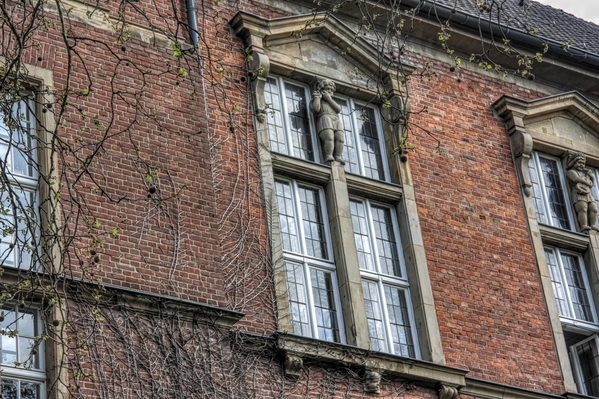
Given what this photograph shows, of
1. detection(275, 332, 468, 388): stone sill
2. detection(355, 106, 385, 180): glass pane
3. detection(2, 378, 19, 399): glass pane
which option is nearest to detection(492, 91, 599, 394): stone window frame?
detection(275, 332, 468, 388): stone sill

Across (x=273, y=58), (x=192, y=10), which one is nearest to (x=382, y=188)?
(x=273, y=58)

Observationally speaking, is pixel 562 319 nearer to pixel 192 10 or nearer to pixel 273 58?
pixel 273 58

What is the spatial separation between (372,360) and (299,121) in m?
3.41

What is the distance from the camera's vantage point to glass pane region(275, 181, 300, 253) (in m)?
15.5

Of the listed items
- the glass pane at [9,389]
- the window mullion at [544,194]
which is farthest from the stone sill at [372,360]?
the window mullion at [544,194]

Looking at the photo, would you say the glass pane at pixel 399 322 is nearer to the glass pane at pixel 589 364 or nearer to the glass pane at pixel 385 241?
the glass pane at pixel 385 241

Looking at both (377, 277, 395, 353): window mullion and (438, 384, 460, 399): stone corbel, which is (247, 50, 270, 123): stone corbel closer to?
(377, 277, 395, 353): window mullion

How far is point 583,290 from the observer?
17891 mm

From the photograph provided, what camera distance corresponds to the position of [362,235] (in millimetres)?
16234

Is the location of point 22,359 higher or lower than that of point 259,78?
lower

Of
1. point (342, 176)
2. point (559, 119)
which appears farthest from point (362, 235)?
point (559, 119)

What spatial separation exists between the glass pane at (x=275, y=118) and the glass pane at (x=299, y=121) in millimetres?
126

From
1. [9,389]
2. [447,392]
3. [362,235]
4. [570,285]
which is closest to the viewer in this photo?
[9,389]

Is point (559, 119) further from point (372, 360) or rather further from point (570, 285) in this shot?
point (372, 360)
